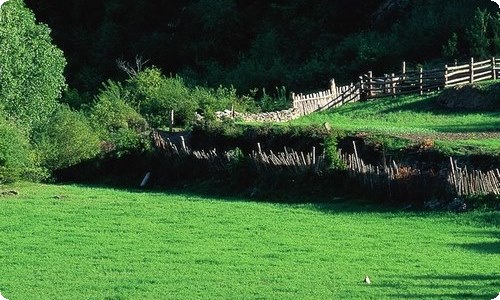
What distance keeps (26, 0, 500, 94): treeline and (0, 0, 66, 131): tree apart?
1658cm

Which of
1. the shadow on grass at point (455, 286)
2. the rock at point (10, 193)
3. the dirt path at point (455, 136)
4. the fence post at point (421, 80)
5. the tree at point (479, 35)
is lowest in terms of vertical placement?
the rock at point (10, 193)

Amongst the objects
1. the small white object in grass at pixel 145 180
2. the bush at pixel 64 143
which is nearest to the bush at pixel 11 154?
the bush at pixel 64 143

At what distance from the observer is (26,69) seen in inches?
1839

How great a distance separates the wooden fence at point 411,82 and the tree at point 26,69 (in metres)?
10.3

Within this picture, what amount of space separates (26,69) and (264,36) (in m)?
28.4

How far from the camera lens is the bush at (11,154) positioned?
38.6m

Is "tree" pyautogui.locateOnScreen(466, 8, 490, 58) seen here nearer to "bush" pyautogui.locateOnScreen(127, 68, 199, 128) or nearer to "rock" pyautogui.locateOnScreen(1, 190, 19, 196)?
"bush" pyautogui.locateOnScreen(127, 68, 199, 128)

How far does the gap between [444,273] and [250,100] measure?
27131mm

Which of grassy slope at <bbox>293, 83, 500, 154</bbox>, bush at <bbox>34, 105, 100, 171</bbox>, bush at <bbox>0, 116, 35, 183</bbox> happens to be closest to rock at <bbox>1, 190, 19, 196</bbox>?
bush at <bbox>0, 116, 35, 183</bbox>

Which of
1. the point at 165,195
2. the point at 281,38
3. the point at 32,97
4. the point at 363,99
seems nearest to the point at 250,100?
the point at 363,99

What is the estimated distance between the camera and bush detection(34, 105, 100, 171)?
43.5 m

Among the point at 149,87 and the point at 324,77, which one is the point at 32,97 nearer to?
the point at 149,87

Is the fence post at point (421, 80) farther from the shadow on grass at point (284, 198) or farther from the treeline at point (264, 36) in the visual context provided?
the shadow on grass at point (284, 198)

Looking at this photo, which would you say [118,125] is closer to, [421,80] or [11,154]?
[11,154]
